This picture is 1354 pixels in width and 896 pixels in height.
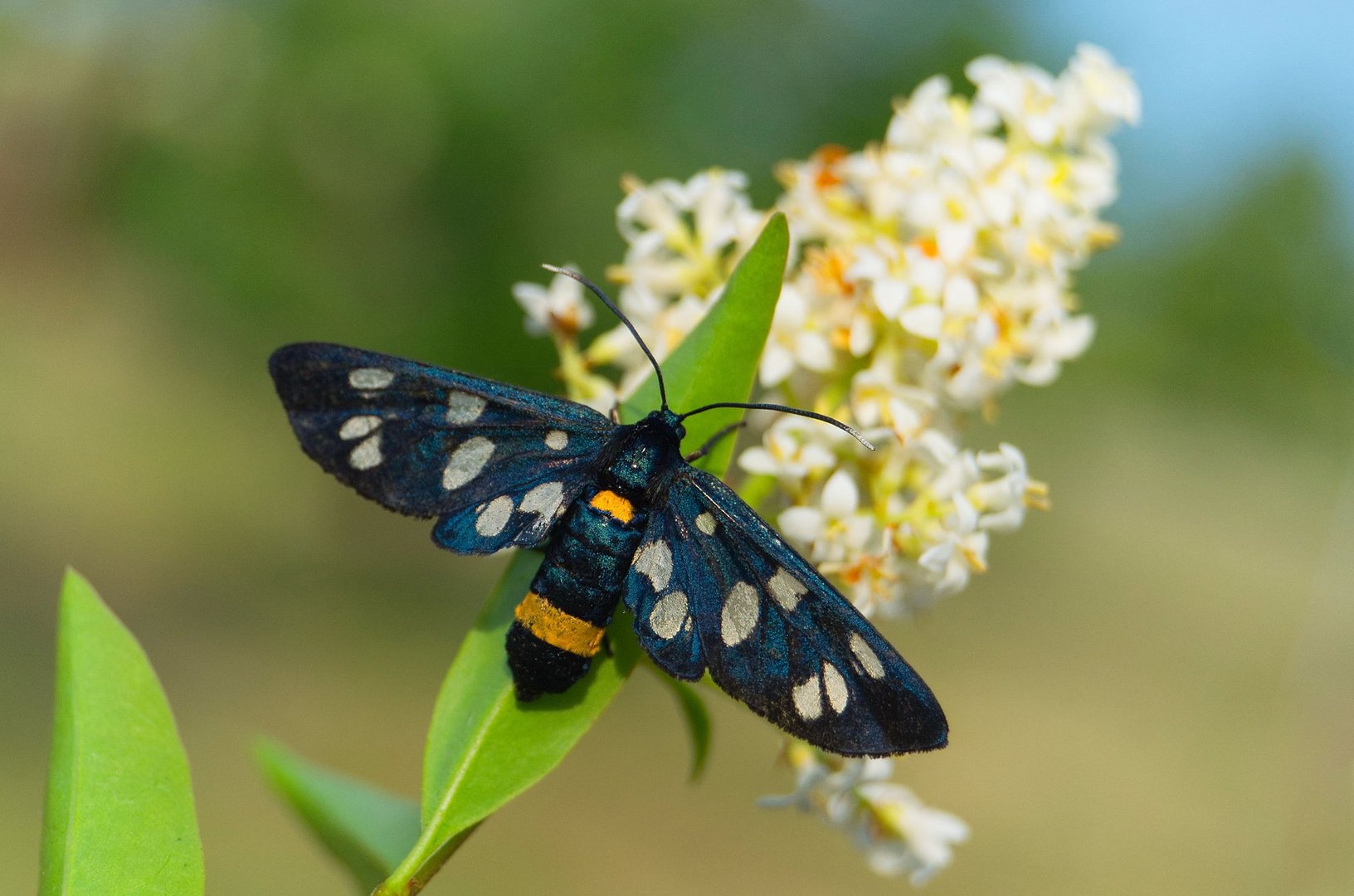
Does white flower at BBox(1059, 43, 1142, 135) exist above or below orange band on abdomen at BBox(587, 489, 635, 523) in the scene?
above

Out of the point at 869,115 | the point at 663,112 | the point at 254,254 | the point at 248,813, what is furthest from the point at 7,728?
the point at 869,115

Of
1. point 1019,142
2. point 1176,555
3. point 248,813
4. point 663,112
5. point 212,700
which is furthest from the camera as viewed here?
point 1176,555

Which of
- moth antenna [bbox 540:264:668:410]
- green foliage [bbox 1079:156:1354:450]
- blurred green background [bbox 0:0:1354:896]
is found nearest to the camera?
moth antenna [bbox 540:264:668:410]

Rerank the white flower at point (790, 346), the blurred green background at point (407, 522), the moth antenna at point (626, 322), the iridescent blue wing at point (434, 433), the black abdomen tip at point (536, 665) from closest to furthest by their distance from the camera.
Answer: the black abdomen tip at point (536, 665) < the moth antenna at point (626, 322) < the iridescent blue wing at point (434, 433) < the white flower at point (790, 346) < the blurred green background at point (407, 522)

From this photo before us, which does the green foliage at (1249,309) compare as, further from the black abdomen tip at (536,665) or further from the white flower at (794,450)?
the black abdomen tip at (536,665)

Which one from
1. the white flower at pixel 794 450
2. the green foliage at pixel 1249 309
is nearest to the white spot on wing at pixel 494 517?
the white flower at pixel 794 450

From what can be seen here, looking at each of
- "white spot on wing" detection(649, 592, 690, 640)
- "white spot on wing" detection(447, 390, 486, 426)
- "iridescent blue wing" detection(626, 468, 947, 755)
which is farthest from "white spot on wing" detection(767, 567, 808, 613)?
"white spot on wing" detection(447, 390, 486, 426)

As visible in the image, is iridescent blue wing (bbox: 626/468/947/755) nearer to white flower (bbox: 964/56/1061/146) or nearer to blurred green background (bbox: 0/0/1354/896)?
white flower (bbox: 964/56/1061/146)

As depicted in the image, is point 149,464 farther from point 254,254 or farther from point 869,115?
point 869,115
